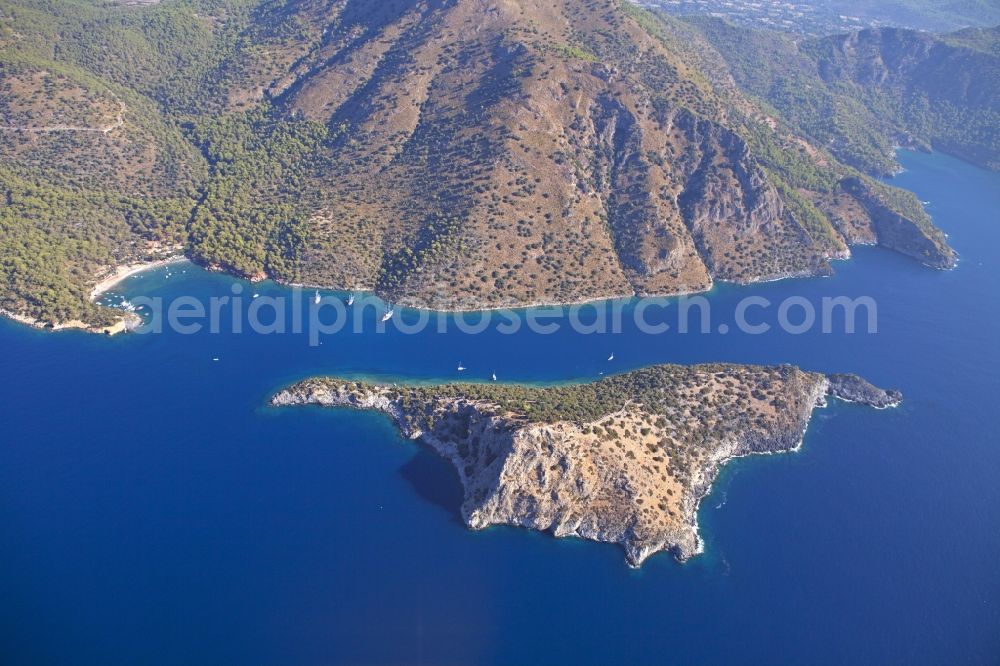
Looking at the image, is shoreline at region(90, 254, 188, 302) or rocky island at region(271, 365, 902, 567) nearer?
rocky island at region(271, 365, 902, 567)

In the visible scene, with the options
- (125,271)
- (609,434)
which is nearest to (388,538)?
(609,434)

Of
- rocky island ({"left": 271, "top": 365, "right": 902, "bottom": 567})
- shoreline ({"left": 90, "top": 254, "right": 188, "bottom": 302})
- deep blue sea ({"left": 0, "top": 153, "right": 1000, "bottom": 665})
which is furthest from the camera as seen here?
shoreline ({"left": 90, "top": 254, "right": 188, "bottom": 302})

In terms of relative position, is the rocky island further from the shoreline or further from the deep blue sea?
the shoreline

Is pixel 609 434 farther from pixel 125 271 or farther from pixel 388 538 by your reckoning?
pixel 125 271

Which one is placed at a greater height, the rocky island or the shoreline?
the shoreline

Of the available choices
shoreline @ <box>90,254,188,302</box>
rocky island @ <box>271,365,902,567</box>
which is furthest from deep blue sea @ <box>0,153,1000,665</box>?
shoreline @ <box>90,254,188,302</box>

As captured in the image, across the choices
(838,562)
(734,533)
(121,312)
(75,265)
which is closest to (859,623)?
(838,562)

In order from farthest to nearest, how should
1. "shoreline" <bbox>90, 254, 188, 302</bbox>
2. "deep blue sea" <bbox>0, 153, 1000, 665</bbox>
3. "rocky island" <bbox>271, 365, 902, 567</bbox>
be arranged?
1. "shoreline" <bbox>90, 254, 188, 302</bbox>
2. "rocky island" <bbox>271, 365, 902, 567</bbox>
3. "deep blue sea" <bbox>0, 153, 1000, 665</bbox>

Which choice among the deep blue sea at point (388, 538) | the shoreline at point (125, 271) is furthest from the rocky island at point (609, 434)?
the shoreline at point (125, 271)
